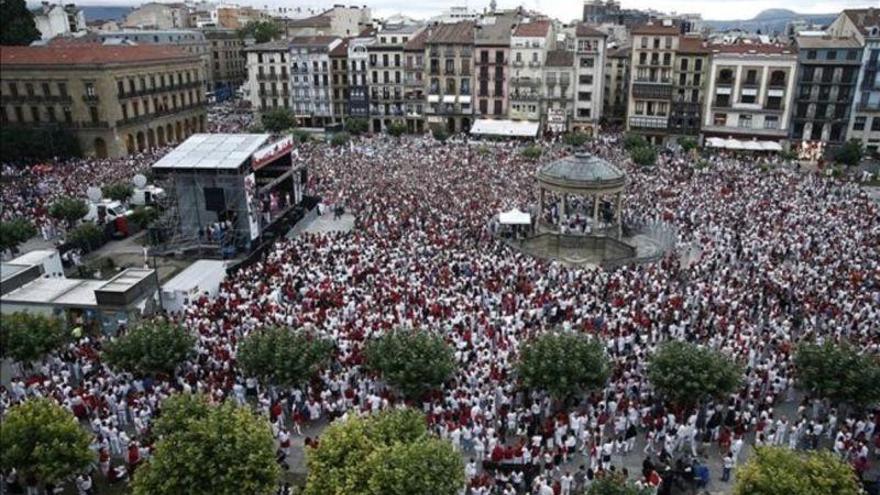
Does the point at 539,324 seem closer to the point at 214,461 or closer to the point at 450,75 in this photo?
the point at 214,461

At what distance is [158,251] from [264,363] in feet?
72.4

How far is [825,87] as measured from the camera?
7538 centimetres

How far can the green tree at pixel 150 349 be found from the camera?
24875mm

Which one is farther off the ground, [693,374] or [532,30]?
[532,30]

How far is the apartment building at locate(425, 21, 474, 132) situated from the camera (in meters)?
90.1

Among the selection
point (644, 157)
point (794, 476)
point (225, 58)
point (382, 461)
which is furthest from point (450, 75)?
point (794, 476)

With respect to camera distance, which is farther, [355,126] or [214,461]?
[355,126]

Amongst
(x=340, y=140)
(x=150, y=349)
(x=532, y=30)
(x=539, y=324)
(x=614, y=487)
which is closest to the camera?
(x=614, y=487)

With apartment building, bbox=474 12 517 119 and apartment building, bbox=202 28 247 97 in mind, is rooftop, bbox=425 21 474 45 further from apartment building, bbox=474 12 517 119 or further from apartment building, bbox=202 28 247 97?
apartment building, bbox=202 28 247 97

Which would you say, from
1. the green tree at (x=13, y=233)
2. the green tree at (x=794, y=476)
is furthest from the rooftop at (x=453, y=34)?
the green tree at (x=794, y=476)

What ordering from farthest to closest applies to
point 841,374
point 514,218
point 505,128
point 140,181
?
point 505,128
point 140,181
point 514,218
point 841,374

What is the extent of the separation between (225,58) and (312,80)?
177 feet

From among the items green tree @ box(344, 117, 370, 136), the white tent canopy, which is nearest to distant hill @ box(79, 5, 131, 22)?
green tree @ box(344, 117, 370, 136)

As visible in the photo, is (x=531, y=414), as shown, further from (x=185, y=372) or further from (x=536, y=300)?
(x=185, y=372)
